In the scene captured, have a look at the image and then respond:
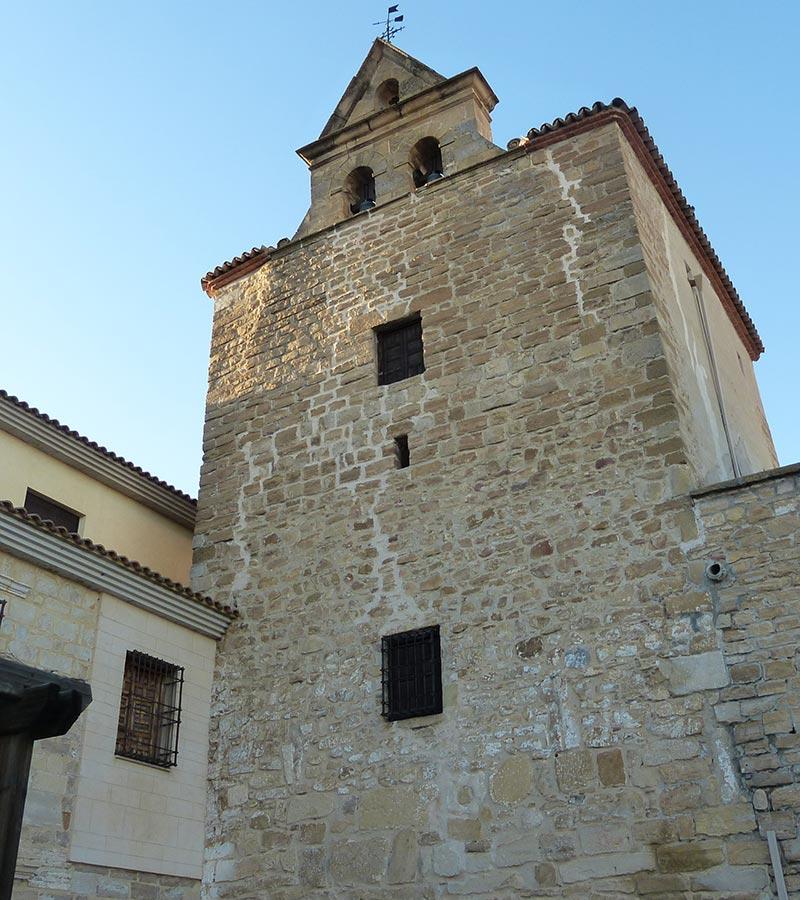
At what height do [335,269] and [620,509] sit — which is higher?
[335,269]

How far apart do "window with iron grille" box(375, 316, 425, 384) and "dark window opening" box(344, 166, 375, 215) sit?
2.14m

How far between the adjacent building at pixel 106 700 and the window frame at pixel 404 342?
115 inches

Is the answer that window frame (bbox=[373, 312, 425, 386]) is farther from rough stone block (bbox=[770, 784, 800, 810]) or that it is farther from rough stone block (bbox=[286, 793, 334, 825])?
rough stone block (bbox=[770, 784, 800, 810])

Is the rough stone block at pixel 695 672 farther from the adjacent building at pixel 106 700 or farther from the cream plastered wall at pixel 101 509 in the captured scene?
the cream plastered wall at pixel 101 509

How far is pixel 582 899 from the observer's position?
7090 millimetres

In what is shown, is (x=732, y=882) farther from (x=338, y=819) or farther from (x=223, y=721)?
(x=223, y=721)

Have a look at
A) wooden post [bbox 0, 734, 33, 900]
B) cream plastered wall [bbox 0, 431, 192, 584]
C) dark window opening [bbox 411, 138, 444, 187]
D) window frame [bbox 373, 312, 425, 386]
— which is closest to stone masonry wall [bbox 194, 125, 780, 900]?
window frame [bbox 373, 312, 425, 386]

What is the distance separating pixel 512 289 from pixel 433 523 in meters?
2.51

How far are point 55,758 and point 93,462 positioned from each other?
13.5 ft

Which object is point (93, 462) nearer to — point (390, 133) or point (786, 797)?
point (390, 133)

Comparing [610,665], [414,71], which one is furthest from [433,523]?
[414,71]

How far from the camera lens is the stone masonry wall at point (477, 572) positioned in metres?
7.37

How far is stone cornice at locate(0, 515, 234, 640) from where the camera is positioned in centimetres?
791

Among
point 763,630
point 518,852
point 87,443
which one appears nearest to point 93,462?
point 87,443
